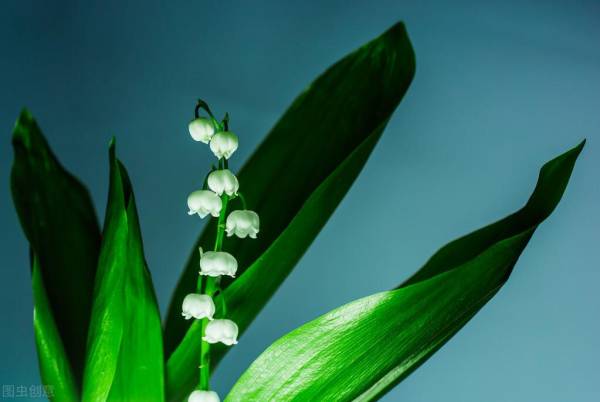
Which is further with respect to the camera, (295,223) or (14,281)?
(14,281)

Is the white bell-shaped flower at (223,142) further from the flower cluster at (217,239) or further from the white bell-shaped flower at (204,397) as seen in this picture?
the white bell-shaped flower at (204,397)

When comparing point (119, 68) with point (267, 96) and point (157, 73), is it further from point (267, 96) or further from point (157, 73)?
point (267, 96)

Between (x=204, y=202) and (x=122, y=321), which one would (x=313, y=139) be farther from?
(x=122, y=321)

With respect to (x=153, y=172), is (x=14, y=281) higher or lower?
lower

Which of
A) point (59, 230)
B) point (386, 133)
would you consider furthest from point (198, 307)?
point (386, 133)

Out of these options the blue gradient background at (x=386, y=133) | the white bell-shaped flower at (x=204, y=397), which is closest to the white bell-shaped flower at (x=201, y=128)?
the white bell-shaped flower at (x=204, y=397)

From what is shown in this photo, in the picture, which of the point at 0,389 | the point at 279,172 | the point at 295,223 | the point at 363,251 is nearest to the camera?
the point at 295,223

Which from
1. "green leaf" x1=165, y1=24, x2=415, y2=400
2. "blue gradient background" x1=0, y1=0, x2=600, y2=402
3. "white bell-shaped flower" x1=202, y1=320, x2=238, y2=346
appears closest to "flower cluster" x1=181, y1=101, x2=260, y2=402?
"white bell-shaped flower" x1=202, y1=320, x2=238, y2=346

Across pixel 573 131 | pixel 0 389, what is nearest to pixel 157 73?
pixel 0 389
